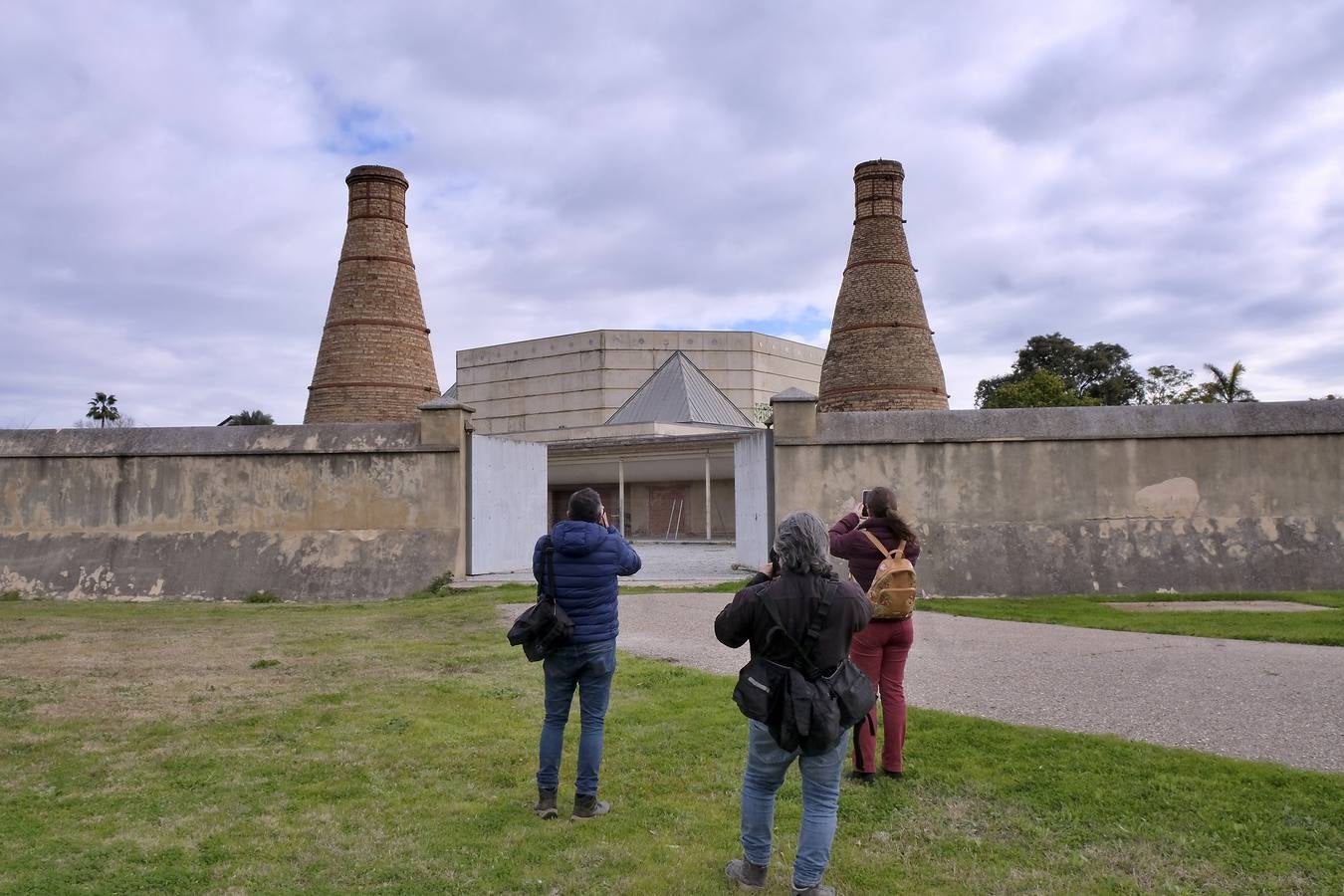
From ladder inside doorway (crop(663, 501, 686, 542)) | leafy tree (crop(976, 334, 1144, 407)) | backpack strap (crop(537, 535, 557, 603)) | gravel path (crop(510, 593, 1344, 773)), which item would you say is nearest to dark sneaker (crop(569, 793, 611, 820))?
backpack strap (crop(537, 535, 557, 603))

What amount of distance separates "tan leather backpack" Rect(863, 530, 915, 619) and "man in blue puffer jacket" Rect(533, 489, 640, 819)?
114 centimetres

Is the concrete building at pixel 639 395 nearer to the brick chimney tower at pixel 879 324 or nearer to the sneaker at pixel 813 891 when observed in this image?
the brick chimney tower at pixel 879 324

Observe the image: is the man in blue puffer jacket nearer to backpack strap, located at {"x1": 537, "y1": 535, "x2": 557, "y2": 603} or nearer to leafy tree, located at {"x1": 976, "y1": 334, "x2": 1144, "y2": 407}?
backpack strap, located at {"x1": 537, "y1": 535, "x2": 557, "y2": 603}

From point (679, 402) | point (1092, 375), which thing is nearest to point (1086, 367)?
point (1092, 375)

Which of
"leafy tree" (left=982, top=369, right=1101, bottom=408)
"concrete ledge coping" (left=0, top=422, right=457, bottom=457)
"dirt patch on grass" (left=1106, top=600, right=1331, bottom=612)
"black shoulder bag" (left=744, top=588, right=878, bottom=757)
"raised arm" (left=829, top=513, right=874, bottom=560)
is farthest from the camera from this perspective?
"leafy tree" (left=982, top=369, right=1101, bottom=408)

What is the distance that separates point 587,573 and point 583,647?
1.08ft

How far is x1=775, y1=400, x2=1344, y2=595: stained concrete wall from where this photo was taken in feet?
40.3

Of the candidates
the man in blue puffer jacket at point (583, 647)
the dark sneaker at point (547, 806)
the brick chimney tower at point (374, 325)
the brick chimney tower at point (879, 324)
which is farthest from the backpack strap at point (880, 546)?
the brick chimney tower at point (374, 325)

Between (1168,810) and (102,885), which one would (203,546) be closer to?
A: (102,885)

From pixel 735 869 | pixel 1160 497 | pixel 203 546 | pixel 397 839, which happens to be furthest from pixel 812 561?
pixel 203 546

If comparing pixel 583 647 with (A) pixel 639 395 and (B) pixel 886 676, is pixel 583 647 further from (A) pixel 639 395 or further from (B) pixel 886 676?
(A) pixel 639 395

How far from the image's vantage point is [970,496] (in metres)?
12.8

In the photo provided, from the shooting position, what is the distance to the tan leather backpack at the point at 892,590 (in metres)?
4.53

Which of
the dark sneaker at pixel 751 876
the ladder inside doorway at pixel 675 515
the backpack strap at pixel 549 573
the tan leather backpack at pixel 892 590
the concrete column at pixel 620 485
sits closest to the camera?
the dark sneaker at pixel 751 876
